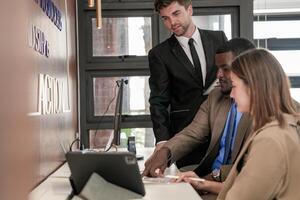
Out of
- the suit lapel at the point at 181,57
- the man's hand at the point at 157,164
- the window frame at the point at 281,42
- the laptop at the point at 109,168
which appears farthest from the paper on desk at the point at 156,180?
the window frame at the point at 281,42

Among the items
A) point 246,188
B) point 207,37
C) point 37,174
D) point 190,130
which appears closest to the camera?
point 246,188

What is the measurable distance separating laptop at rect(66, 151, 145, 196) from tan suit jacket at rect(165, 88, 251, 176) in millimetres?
610

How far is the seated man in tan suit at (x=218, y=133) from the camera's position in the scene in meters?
1.99

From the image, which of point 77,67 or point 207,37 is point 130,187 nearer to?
point 207,37

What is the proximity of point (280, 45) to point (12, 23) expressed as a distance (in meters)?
3.89

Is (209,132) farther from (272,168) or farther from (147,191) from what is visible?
(272,168)

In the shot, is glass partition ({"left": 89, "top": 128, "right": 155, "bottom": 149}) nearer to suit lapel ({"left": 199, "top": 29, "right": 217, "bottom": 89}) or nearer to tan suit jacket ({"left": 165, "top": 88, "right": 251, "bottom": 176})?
suit lapel ({"left": 199, "top": 29, "right": 217, "bottom": 89})

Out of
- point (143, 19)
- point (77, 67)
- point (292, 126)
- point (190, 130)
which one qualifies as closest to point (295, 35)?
point (143, 19)

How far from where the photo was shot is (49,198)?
5.06ft

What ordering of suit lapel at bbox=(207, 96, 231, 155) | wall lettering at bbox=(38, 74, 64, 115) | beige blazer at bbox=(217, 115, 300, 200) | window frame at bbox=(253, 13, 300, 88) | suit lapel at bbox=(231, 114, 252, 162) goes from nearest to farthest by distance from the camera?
beige blazer at bbox=(217, 115, 300, 200) → wall lettering at bbox=(38, 74, 64, 115) → suit lapel at bbox=(231, 114, 252, 162) → suit lapel at bbox=(207, 96, 231, 155) → window frame at bbox=(253, 13, 300, 88)

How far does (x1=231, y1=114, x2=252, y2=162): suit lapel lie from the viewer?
196 cm

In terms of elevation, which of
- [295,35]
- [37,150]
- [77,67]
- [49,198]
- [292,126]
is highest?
[295,35]

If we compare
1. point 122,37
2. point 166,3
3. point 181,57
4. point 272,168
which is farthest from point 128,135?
point 272,168

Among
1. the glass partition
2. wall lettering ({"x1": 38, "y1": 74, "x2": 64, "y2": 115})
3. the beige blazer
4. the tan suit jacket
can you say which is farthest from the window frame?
the beige blazer
